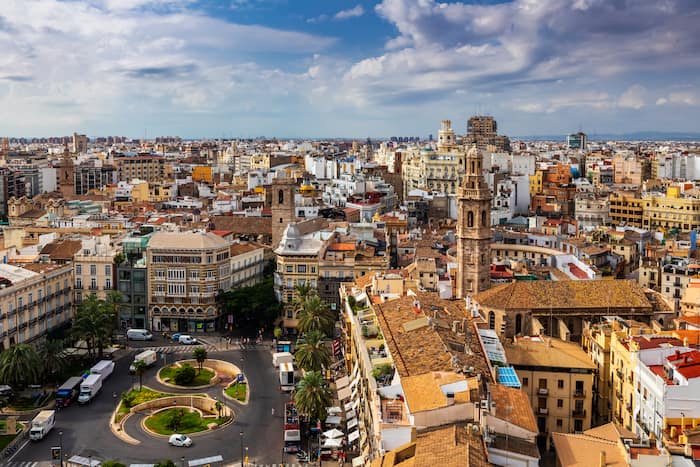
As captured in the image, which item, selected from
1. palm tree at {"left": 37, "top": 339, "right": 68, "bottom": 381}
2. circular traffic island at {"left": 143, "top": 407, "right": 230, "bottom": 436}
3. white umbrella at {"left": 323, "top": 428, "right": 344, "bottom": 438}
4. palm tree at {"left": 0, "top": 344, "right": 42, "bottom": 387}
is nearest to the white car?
circular traffic island at {"left": 143, "top": 407, "right": 230, "bottom": 436}

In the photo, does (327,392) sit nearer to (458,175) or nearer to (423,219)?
(423,219)

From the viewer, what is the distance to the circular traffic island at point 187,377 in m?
65.6

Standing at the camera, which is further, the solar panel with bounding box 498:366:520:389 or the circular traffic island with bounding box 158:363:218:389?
the circular traffic island with bounding box 158:363:218:389

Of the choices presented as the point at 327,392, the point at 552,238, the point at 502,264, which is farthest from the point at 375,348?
the point at 552,238

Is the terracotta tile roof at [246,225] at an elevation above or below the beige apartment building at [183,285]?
above

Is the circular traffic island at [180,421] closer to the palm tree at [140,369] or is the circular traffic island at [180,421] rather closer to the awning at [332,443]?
the palm tree at [140,369]

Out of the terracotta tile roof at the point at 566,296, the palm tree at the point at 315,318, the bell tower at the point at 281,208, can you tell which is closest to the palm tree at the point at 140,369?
the palm tree at the point at 315,318

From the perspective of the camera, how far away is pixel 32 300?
2862 inches

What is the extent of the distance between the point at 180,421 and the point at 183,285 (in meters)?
28.2

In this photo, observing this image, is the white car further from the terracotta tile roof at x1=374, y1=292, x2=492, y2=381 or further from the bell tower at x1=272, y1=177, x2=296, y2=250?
the bell tower at x1=272, y1=177, x2=296, y2=250

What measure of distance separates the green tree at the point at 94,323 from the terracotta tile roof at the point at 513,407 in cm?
4126

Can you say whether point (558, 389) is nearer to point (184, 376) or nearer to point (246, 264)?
point (184, 376)

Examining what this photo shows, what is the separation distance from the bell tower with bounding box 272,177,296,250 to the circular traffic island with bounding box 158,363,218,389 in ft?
119

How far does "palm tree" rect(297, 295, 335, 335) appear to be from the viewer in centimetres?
7112
